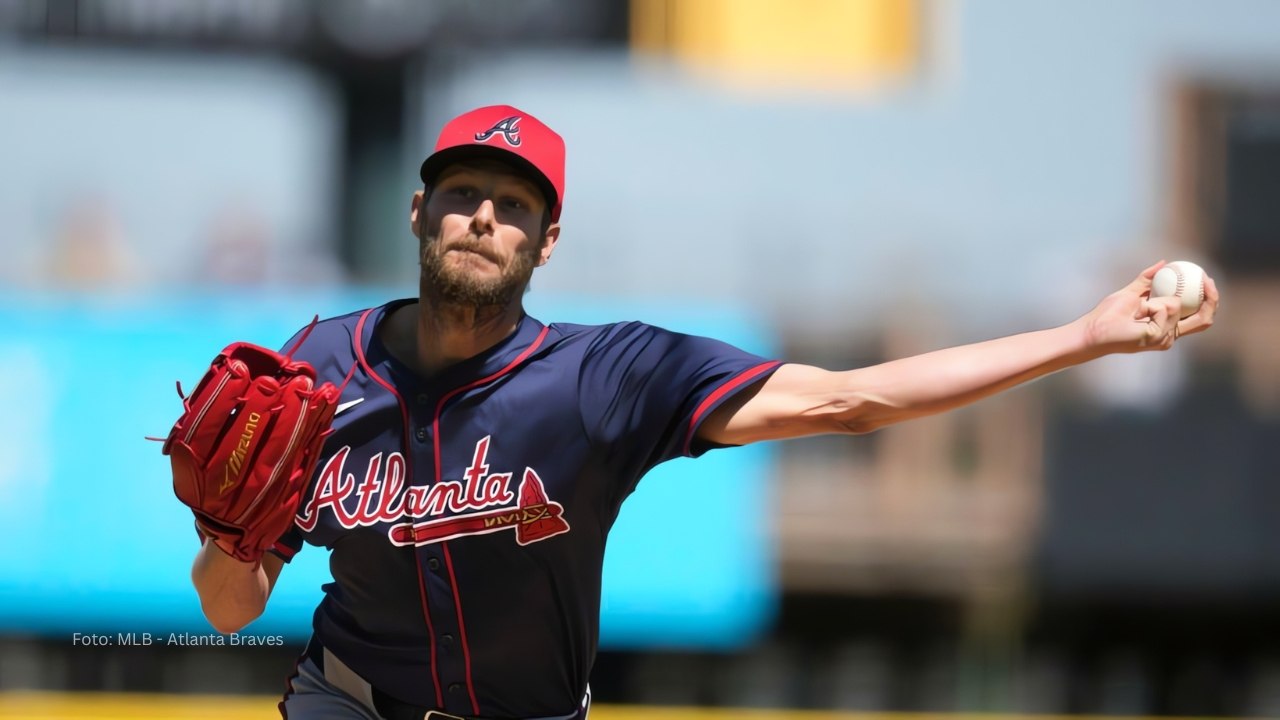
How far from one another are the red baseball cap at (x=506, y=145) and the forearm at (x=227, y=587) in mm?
593

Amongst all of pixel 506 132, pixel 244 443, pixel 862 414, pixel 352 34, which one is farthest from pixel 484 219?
pixel 352 34

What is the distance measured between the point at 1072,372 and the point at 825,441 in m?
1.55

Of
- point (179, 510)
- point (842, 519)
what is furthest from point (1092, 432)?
point (179, 510)

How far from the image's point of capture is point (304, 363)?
6.50ft

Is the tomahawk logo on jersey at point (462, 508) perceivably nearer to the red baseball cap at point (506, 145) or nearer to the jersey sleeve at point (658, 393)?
the jersey sleeve at point (658, 393)

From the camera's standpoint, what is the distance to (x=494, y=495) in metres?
2.01

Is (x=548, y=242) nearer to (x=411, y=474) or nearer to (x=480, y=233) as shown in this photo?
(x=480, y=233)

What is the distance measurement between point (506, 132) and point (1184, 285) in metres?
0.90

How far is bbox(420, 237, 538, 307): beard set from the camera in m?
1.99

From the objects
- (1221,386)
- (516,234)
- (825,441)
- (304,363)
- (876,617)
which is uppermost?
(516,234)

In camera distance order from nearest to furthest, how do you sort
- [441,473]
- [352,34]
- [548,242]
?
[441,473]
[548,242]
[352,34]

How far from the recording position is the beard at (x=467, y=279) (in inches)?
78.4

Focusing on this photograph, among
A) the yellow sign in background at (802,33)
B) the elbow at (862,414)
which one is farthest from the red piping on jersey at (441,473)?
the yellow sign in background at (802,33)

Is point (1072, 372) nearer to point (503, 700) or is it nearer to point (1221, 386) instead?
point (1221, 386)
